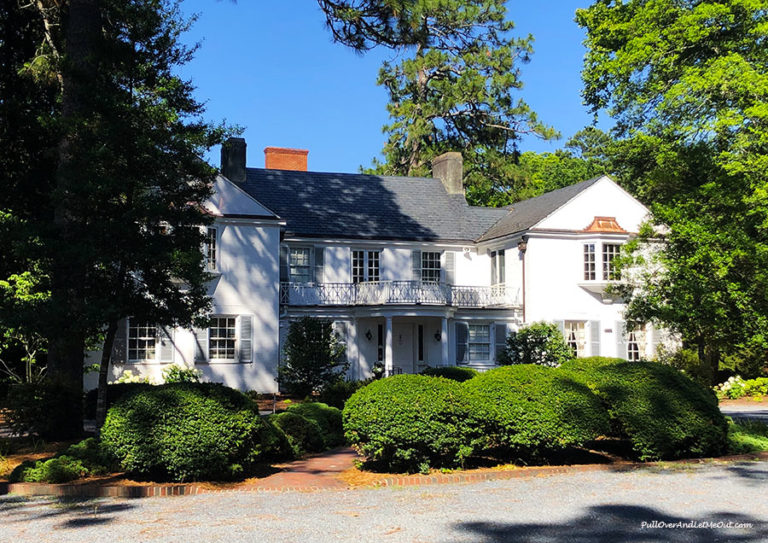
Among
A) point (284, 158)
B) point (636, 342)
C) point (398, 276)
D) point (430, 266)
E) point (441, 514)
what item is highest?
point (284, 158)

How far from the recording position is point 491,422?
10.4 meters

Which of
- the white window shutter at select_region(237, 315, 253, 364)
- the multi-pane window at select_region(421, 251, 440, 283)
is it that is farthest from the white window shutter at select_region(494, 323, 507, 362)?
the white window shutter at select_region(237, 315, 253, 364)

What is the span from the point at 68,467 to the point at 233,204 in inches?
597

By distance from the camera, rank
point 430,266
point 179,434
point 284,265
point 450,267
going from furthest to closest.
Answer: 1. point 450,267
2. point 430,266
3. point 284,265
4. point 179,434

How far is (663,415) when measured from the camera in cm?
1102

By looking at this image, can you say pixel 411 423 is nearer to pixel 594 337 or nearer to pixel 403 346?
pixel 403 346

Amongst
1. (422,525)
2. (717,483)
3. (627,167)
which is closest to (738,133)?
(627,167)

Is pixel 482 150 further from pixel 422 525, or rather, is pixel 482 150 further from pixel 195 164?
pixel 422 525

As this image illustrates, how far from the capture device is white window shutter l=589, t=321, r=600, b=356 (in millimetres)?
26547

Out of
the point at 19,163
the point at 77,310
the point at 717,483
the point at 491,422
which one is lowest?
the point at 717,483

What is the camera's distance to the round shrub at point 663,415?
1093cm

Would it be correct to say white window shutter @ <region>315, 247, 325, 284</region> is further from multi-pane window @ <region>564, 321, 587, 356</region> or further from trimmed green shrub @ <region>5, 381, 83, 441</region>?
trimmed green shrub @ <region>5, 381, 83, 441</region>

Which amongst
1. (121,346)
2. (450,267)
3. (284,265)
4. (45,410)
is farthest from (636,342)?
(45,410)

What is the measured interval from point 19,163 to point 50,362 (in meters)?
7.15
